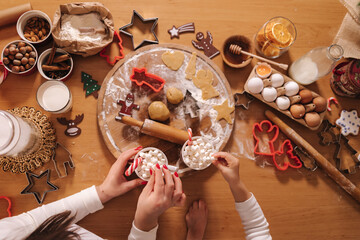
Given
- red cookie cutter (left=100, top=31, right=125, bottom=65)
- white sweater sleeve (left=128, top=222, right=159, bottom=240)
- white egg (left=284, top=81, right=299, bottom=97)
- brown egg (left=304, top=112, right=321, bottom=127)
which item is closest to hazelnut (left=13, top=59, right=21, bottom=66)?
red cookie cutter (left=100, top=31, right=125, bottom=65)

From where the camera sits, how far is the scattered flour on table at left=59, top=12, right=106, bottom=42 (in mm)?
1026

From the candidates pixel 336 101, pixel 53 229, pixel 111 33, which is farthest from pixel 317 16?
pixel 53 229

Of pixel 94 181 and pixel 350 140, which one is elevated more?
pixel 350 140

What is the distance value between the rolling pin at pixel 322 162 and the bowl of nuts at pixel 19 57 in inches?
46.0

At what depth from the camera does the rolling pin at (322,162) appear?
1.07 meters

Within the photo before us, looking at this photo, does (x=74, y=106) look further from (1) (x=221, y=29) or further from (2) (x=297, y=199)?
(2) (x=297, y=199)

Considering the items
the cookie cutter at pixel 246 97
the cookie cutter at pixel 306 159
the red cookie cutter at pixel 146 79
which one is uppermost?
the red cookie cutter at pixel 146 79

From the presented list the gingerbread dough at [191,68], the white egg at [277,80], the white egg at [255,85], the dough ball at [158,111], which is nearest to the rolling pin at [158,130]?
the dough ball at [158,111]

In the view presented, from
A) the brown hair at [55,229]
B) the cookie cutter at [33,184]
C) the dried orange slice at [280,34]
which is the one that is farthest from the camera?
the dried orange slice at [280,34]

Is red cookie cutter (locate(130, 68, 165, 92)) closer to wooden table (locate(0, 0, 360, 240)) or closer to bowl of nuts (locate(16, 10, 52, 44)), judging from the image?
wooden table (locate(0, 0, 360, 240))

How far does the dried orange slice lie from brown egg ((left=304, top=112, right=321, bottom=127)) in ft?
1.20

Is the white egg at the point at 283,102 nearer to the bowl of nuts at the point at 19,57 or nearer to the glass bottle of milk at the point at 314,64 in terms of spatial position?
the glass bottle of milk at the point at 314,64

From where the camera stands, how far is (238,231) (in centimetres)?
105

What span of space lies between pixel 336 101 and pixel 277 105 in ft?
1.22
